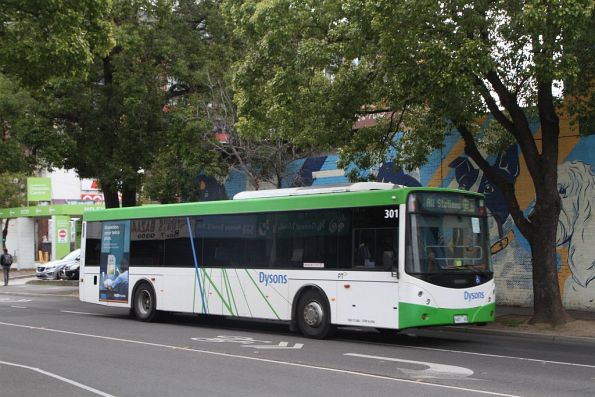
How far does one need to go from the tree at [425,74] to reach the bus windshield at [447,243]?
2.35 m

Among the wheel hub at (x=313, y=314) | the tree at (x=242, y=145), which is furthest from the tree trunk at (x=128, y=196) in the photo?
the wheel hub at (x=313, y=314)


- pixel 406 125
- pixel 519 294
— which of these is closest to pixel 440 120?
pixel 406 125

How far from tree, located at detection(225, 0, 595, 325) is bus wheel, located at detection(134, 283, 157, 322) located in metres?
5.14

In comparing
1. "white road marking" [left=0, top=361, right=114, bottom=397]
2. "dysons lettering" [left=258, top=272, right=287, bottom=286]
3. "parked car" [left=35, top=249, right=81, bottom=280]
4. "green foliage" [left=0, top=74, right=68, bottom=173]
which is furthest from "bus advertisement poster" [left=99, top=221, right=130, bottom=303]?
"parked car" [left=35, top=249, right=81, bottom=280]

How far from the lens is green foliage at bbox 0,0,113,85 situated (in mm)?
12594

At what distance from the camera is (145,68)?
25.0 meters

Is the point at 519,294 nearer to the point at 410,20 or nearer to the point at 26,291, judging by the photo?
the point at 410,20

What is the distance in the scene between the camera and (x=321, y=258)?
14.3 m

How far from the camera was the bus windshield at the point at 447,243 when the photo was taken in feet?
42.2

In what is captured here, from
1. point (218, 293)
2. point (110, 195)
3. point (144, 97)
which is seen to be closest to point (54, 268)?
point (110, 195)

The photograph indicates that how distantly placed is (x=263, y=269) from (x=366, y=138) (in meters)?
4.67

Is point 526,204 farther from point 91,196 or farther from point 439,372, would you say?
point 91,196

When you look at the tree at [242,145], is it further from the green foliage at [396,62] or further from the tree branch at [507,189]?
the tree branch at [507,189]

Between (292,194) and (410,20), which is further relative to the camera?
(292,194)
